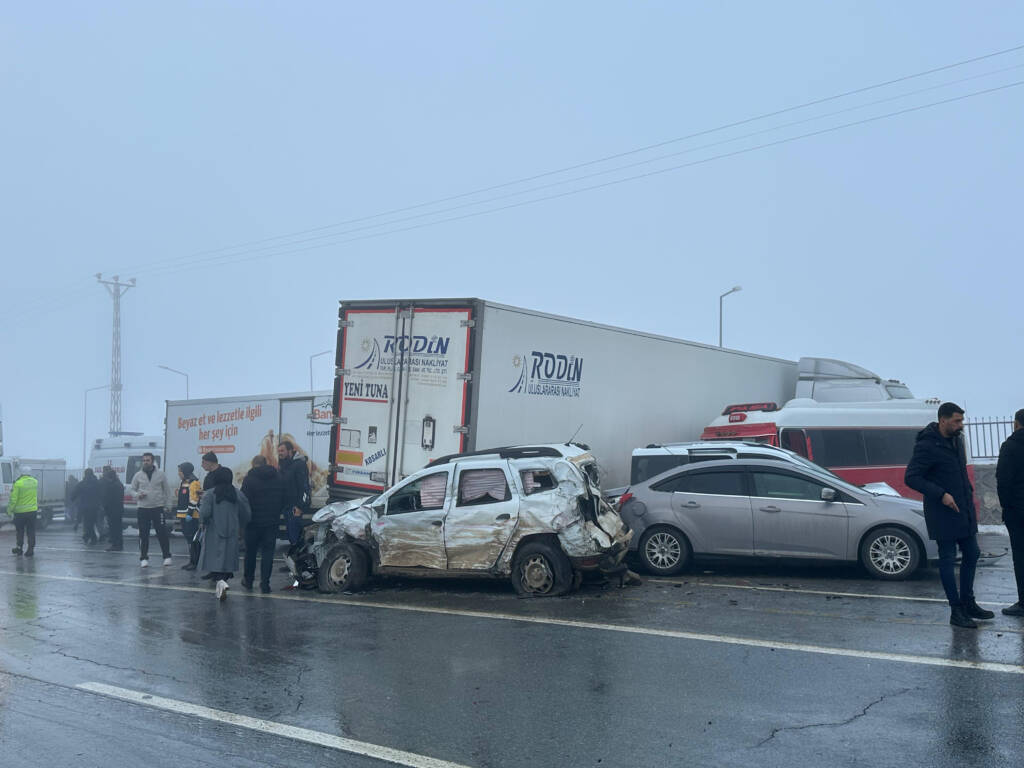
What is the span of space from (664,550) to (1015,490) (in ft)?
15.4

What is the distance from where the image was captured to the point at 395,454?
493 inches

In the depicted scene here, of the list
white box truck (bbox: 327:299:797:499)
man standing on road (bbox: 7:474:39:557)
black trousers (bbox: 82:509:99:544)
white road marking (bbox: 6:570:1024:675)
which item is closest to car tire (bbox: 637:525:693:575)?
white box truck (bbox: 327:299:797:499)

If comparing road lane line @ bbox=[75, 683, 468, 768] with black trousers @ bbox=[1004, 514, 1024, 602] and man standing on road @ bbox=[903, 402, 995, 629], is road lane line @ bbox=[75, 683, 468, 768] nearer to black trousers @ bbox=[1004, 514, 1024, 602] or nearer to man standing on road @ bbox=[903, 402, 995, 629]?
man standing on road @ bbox=[903, 402, 995, 629]

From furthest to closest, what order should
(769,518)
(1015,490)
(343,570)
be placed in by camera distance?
(769,518) < (343,570) < (1015,490)

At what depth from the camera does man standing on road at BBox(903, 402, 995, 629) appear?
26.0ft

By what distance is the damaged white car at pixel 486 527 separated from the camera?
10312 millimetres

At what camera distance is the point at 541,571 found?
10.4m

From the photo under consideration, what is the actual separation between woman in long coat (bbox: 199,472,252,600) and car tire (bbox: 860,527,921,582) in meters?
7.55

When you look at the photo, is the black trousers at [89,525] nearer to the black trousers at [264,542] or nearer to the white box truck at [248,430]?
the white box truck at [248,430]

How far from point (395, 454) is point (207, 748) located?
7.15m

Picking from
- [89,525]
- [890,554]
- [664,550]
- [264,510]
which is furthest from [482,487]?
[89,525]

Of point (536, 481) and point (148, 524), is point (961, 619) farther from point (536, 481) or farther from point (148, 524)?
point (148, 524)

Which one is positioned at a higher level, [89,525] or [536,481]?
[536,481]

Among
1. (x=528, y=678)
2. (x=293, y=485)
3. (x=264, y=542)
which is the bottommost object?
(x=528, y=678)
